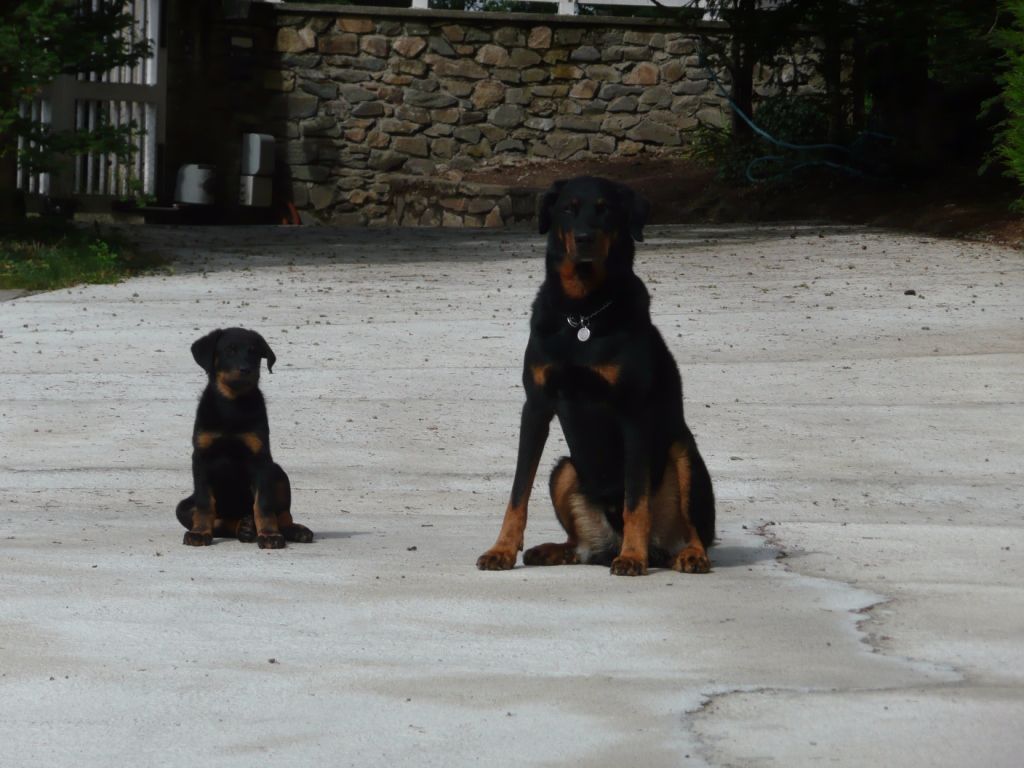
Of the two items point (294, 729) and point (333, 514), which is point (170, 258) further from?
point (294, 729)

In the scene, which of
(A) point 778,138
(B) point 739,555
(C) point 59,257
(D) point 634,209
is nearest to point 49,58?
(C) point 59,257

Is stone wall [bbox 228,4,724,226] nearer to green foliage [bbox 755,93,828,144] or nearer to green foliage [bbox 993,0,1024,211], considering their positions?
green foliage [bbox 755,93,828,144]

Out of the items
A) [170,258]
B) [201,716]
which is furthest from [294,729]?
[170,258]

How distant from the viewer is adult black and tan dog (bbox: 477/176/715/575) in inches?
213

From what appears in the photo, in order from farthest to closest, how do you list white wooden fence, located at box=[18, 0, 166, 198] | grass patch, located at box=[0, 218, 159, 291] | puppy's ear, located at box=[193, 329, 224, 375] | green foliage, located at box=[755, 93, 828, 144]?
1. green foliage, located at box=[755, 93, 828, 144]
2. white wooden fence, located at box=[18, 0, 166, 198]
3. grass patch, located at box=[0, 218, 159, 291]
4. puppy's ear, located at box=[193, 329, 224, 375]

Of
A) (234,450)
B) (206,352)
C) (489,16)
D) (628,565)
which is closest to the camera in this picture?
(628,565)

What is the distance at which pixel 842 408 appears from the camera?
9.45 metres

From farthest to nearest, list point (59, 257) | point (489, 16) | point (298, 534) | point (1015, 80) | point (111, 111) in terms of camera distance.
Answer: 1. point (489, 16)
2. point (111, 111)
3. point (1015, 80)
4. point (59, 257)
5. point (298, 534)

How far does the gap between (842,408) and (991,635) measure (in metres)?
4.98

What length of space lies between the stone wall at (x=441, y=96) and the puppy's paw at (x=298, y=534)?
1658cm

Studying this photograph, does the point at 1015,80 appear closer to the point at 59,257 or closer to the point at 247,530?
the point at 59,257

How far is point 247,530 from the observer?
6.24 meters

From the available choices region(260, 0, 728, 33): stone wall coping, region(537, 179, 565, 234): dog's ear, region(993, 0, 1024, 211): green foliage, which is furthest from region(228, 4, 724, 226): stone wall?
region(537, 179, 565, 234): dog's ear

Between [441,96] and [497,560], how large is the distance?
1857 cm
